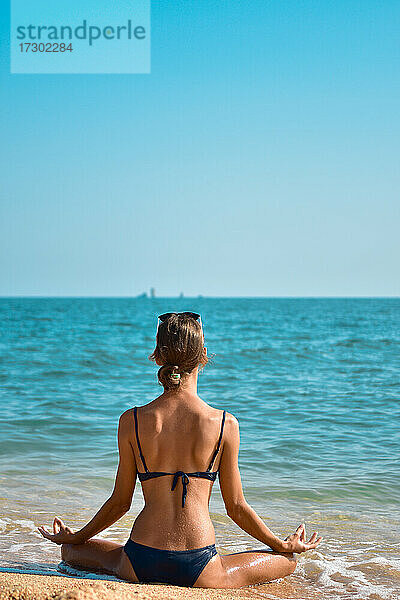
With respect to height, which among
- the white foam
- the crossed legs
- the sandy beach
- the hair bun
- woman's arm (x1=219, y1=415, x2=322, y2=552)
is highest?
the hair bun

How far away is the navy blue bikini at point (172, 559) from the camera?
326 centimetres

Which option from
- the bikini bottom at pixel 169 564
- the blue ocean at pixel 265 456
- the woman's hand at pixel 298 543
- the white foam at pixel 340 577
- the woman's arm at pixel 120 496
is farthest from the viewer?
the blue ocean at pixel 265 456

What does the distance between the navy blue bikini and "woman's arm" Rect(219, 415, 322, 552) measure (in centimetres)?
6

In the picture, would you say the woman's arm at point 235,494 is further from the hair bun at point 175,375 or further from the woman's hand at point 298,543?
the hair bun at point 175,375

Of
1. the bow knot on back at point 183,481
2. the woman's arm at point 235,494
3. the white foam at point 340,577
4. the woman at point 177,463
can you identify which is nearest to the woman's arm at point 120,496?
the woman at point 177,463

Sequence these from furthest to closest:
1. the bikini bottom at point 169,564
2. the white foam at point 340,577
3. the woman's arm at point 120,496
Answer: the white foam at point 340,577, the woman's arm at point 120,496, the bikini bottom at point 169,564

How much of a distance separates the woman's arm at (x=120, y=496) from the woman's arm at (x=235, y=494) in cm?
46

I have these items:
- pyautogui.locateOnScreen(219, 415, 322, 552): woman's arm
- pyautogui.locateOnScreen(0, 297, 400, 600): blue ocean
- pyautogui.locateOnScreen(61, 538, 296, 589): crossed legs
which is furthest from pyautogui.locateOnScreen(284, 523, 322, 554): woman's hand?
pyautogui.locateOnScreen(0, 297, 400, 600): blue ocean

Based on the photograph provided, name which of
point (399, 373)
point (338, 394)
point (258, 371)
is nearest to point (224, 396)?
point (338, 394)

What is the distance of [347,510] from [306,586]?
1.73 meters

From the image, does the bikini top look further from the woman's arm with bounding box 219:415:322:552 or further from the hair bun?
the hair bun

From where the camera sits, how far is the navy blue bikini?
10.7 ft

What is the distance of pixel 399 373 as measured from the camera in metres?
15.3

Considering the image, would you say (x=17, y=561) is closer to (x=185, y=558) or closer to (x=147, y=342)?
(x=185, y=558)
